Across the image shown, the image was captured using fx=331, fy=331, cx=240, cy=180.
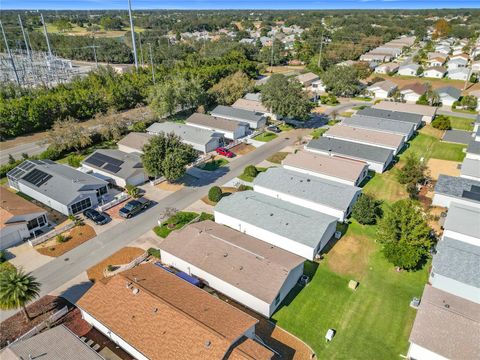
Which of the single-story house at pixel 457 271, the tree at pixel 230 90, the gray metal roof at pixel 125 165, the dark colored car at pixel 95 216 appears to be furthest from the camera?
the tree at pixel 230 90

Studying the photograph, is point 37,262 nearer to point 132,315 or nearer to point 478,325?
point 132,315

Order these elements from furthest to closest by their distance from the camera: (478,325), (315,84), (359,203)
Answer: (315,84), (359,203), (478,325)

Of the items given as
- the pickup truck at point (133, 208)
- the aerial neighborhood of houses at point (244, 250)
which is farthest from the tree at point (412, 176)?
the pickup truck at point (133, 208)

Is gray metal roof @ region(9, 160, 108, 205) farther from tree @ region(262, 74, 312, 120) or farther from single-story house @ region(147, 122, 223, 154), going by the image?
tree @ region(262, 74, 312, 120)

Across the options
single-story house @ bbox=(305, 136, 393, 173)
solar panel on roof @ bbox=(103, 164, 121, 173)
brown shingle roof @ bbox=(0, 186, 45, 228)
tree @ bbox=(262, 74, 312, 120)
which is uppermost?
tree @ bbox=(262, 74, 312, 120)

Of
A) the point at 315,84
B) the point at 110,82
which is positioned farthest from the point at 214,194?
the point at 315,84

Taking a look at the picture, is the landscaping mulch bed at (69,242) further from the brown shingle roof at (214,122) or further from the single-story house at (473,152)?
the single-story house at (473,152)

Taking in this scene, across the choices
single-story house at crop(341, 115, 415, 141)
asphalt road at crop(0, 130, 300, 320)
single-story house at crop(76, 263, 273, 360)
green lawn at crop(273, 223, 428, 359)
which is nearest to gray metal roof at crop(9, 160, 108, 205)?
asphalt road at crop(0, 130, 300, 320)
